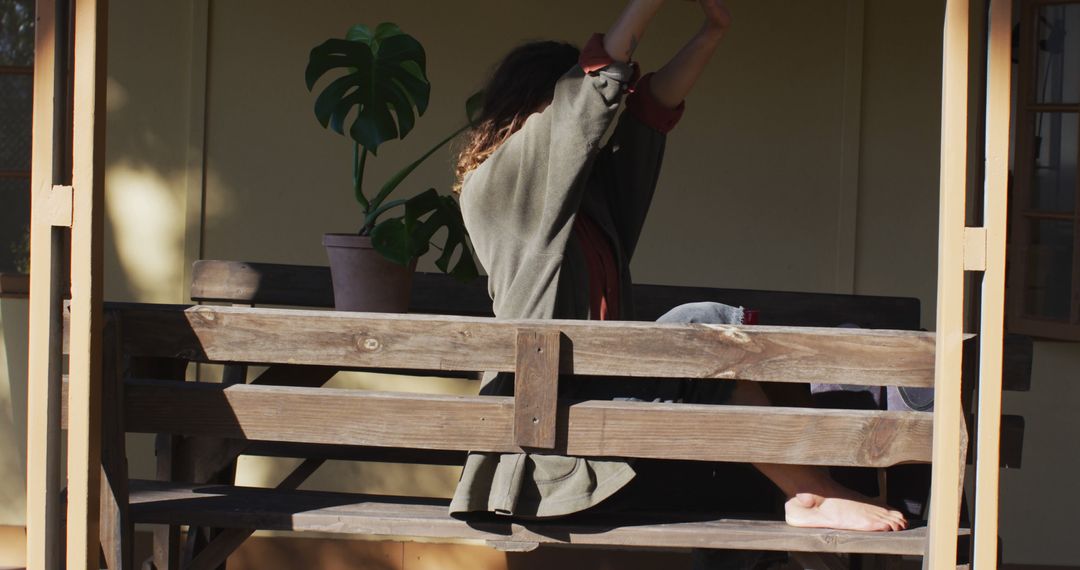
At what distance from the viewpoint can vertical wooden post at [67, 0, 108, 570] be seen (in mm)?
2254

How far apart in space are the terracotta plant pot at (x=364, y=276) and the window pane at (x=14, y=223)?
1828 mm

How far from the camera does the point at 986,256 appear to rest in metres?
2.21

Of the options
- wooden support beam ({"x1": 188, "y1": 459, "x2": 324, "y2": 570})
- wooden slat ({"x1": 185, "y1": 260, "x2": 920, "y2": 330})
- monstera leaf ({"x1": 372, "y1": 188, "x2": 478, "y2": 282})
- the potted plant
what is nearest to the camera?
wooden support beam ({"x1": 188, "y1": 459, "x2": 324, "y2": 570})

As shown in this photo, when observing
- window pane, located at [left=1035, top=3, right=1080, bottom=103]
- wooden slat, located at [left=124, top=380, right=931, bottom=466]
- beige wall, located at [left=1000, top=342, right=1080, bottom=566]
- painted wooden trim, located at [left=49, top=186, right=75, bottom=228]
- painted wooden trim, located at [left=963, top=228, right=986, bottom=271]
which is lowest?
beige wall, located at [left=1000, top=342, right=1080, bottom=566]

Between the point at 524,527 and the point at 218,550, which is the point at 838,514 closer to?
the point at 524,527

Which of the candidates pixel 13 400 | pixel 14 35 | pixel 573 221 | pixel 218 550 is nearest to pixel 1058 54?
pixel 573 221

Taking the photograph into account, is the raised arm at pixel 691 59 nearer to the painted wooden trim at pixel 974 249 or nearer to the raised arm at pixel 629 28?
the raised arm at pixel 629 28

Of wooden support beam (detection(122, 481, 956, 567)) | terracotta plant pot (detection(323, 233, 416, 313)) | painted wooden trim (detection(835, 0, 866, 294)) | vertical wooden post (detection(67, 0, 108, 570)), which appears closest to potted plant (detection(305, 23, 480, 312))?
terracotta plant pot (detection(323, 233, 416, 313))

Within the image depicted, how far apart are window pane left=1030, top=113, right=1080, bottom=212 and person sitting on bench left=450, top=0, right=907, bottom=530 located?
6.34 ft

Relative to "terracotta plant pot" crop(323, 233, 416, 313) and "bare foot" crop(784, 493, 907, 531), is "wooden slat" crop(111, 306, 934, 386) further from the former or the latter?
"terracotta plant pot" crop(323, 233, 416, 313)

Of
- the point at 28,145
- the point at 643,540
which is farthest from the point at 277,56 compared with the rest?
the point at 643,540

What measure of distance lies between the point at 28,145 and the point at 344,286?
192 cm

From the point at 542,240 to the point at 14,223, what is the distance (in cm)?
262

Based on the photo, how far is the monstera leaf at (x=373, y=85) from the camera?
299cm
